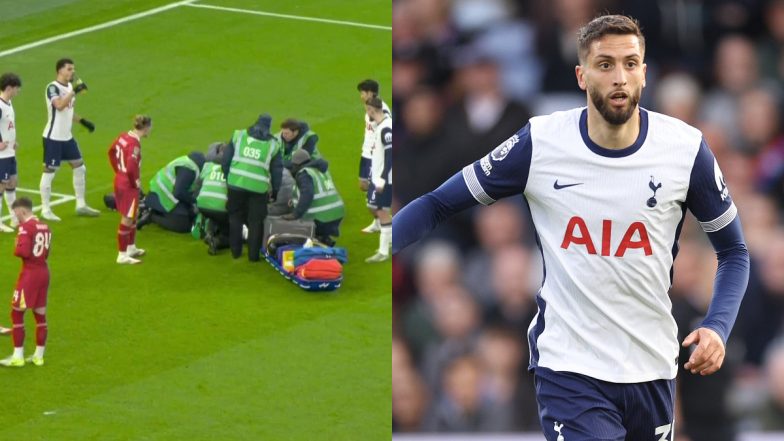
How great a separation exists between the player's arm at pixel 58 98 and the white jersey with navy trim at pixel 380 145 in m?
3.12

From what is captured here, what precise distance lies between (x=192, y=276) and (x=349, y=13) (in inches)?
432

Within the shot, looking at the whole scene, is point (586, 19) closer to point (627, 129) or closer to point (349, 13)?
point (627, 129)

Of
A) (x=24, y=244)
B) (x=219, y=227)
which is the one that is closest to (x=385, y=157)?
(x=219, y=227)

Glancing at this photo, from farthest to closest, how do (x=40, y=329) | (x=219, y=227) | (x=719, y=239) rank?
(x=219, y=227), (x=40, y=329), (x=719, y=239)

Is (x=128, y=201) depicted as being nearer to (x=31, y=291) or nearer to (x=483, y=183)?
(x=31, y=291)

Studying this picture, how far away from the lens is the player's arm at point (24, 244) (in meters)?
10.5

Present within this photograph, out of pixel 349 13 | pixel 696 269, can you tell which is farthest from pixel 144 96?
pixel 696 269

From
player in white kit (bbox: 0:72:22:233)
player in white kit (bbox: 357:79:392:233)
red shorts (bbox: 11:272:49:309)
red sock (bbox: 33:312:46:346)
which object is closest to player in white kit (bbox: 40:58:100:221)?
player in white kit (bbox: 0:72:22:233)

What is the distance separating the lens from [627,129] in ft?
16.0

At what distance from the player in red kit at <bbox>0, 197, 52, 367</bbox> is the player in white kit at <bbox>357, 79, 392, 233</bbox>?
11.8 ft

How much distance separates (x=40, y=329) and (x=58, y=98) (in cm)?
401

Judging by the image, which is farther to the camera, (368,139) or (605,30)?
(368,139)

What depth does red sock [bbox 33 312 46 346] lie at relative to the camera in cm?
1085

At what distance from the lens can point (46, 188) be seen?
14555 millimetres
